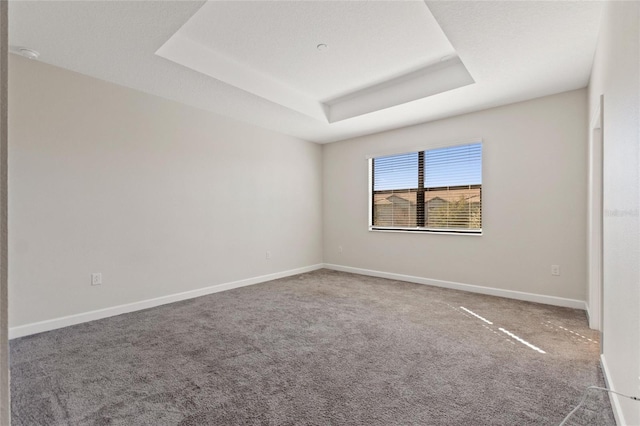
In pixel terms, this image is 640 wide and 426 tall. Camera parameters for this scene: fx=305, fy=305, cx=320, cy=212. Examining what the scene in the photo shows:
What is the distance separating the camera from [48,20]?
225 centimetres

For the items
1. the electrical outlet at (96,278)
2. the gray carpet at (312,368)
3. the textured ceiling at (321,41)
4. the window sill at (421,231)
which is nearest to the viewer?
the gray carpet at (312,368)

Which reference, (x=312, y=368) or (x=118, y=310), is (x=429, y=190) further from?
(x=118, y=310)

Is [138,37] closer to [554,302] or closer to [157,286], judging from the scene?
[157,286]

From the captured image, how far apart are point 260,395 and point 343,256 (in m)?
3.98

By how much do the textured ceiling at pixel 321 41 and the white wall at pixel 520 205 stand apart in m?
0.32

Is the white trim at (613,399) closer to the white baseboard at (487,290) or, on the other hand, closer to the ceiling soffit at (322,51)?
the white baseboard at (487,290)

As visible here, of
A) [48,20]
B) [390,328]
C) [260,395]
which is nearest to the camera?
[260,395]

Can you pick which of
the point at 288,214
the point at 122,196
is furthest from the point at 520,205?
the point at 122,196

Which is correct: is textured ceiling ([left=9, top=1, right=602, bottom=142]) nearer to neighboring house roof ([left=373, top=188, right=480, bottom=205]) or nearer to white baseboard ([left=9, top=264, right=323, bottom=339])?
neighboring house roof ([left=373, top=188, right=480, bottom=205])

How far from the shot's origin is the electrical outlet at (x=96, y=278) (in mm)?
3168

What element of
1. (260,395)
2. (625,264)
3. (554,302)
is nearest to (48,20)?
(260,395)

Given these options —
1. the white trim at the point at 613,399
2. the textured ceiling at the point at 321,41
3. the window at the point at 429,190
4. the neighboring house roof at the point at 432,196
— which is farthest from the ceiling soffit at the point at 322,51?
the white trim at the point at 613,399

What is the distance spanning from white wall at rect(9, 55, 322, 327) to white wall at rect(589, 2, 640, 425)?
158 inches

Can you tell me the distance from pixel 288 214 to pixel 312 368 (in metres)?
3.41
